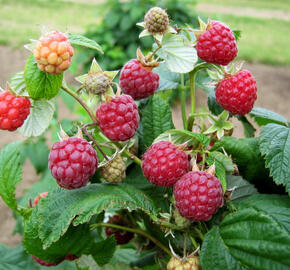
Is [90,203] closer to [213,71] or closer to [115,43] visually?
[213,71]

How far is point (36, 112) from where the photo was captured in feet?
1.96

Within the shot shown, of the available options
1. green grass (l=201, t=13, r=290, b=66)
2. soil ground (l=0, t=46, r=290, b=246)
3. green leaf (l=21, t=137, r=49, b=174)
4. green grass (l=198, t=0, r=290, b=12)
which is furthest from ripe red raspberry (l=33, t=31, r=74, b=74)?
green grass (l=198, t=0, r=290, b=12)

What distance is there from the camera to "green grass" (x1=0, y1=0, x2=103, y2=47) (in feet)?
17.9

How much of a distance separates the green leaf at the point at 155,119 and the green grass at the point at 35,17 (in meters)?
4.60

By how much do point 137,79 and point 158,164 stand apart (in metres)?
0.15

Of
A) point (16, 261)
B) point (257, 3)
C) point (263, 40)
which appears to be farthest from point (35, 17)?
point (16, 261)

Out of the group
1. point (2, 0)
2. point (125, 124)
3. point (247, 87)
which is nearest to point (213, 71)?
point (247, 87)

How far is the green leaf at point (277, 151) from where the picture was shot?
23.5 inches

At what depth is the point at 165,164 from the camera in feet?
1.85

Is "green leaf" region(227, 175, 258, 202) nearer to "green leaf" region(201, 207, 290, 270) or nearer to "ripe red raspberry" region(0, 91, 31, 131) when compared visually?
"green leaf" region(201, 207, 290, 270)

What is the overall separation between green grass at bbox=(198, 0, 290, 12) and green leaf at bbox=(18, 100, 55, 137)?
26.1ft

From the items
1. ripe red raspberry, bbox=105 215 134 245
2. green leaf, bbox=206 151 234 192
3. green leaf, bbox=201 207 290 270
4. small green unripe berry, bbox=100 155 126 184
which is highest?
green leaf, bbox=206 151 234 192

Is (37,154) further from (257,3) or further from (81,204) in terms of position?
(257,3)

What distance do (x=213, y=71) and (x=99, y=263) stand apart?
396 mm
